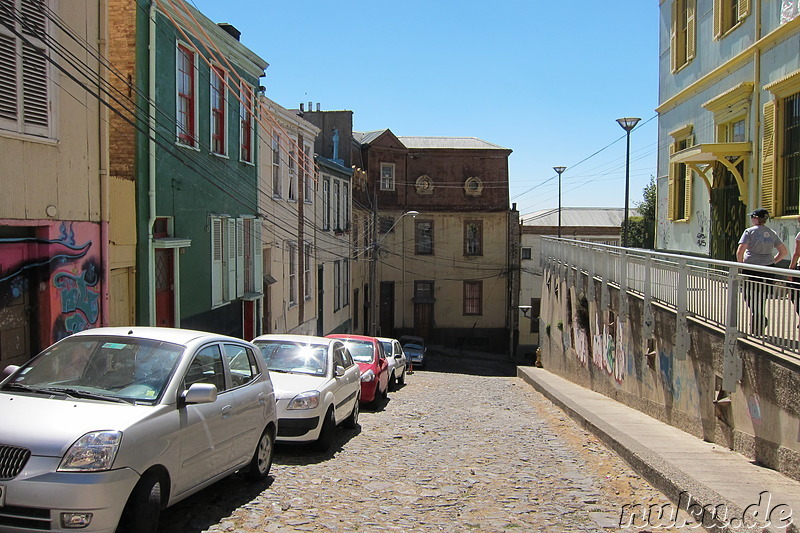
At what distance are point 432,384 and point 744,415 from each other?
15.9 metres

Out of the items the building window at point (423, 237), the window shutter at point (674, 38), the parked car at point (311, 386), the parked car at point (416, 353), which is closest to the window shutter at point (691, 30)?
the window shutter at point (674, 38)

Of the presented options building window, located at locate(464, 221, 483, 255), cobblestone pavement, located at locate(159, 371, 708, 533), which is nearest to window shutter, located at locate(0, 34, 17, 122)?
cobblestone pavement, located at locate(159, 371, 708, 533)

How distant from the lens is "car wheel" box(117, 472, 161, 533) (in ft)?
16.8

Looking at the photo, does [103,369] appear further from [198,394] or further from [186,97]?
[186,97]

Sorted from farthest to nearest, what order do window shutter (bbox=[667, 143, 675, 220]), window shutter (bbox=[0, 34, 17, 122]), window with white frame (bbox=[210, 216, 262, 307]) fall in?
1. window shutter (bbox=[667, 143, 675, 220])
2. window with white frame (bbox=[210, 216, 262, 307])
3. window shutter (bbox=[0, 34, 17, 122])

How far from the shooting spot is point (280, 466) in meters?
8.57

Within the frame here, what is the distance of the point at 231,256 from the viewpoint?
60.3ft

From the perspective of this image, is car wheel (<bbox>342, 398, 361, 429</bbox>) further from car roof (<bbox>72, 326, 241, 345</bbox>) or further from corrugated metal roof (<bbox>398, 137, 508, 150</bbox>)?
corrugated metal roof (<bbox>398, 137, 508, 150</bbox>)

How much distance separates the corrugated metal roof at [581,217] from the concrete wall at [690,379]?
35.3 m

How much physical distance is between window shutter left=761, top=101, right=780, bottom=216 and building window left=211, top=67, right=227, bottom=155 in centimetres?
1128

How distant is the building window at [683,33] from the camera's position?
17.7 m

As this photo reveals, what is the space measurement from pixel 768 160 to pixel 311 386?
30.3 feet

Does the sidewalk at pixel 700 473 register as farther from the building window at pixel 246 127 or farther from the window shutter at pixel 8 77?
the building window at pixel 246 127

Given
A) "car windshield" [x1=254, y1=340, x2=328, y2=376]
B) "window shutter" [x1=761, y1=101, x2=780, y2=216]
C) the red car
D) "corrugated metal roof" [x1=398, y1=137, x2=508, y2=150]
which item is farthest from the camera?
"corrugated metal roof" [x1=398, y1=137, x2=508, y2=150]
